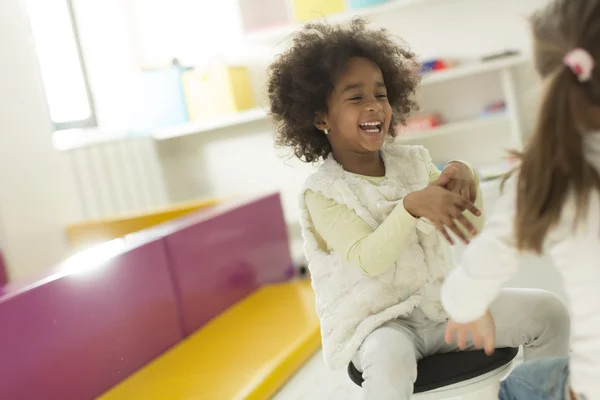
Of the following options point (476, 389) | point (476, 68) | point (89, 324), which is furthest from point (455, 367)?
point (476, 68)

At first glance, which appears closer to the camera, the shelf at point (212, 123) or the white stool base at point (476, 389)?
the white stool base at point (476, 389)

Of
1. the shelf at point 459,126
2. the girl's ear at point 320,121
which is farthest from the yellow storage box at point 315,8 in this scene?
the girl's ear at point 320,121

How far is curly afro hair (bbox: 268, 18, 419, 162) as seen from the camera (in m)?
1.34

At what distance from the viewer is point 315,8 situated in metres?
3.33

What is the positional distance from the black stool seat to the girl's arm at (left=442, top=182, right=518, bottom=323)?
190 millimetres

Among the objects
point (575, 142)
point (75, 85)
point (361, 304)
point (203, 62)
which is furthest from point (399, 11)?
point (575, 142)

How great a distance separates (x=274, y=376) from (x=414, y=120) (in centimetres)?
194

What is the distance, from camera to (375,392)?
1.02 m

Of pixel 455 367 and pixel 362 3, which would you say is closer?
pixel 455 367

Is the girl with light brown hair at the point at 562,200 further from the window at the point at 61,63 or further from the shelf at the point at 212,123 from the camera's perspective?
the window at the point at 61,63

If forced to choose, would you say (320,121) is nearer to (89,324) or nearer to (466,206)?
(466,206)

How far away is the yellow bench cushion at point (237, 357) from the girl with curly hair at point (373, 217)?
0.49 metres

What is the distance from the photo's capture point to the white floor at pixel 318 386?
162 centimetres

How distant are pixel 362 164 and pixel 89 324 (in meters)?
0.81
